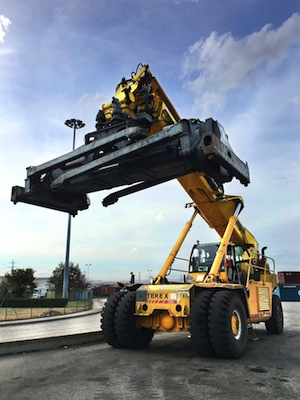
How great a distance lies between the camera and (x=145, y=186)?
7574mm

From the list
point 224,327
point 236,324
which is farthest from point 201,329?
point 236,324

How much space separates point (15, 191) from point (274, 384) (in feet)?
18.9

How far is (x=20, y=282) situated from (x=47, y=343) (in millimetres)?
41245

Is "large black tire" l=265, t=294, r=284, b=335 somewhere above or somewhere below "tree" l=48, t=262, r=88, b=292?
below

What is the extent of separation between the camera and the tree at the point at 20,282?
4641 cm

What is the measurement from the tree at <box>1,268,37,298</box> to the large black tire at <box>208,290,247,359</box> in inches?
1709

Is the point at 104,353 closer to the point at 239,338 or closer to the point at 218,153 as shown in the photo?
the point at 239,338

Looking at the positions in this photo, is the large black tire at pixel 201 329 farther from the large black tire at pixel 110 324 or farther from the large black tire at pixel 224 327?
the large black tire at pixel 110 324

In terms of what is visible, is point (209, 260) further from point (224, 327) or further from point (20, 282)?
point (20, 282)

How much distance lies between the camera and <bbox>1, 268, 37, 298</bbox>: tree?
4641 centimetres

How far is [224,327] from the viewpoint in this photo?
701 centimetres

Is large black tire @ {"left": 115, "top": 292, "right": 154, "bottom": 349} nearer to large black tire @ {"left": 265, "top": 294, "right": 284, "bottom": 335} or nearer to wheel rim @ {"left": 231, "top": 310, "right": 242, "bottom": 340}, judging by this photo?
wheel rim @ {"left": 231, "top": 310, "right": 242, "bottom": 340}

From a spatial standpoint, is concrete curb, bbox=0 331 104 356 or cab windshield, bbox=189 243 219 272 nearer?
concrete curb, bbox=0 331 104 356

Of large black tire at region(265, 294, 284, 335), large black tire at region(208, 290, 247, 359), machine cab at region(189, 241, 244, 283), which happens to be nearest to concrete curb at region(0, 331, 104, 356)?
machine cab at region(189, 241, 244, 283)
